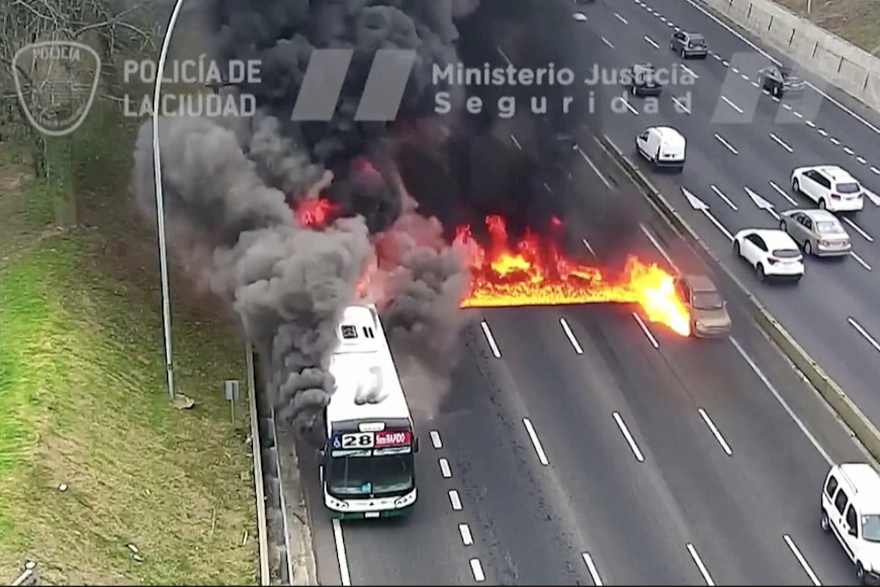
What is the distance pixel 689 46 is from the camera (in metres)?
45.0

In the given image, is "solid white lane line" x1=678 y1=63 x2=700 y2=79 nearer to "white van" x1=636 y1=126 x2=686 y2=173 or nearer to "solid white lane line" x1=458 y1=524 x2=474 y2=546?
"white van" x1=636 y1=126 x2=686 y2=173

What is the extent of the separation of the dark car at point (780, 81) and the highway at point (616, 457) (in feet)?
40.5

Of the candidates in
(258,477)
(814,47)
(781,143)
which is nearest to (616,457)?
(258,477)

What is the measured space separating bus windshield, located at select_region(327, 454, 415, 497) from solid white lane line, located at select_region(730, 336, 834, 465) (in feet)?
27.4

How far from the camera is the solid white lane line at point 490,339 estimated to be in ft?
89.1

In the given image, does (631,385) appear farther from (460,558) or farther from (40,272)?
(40,272)

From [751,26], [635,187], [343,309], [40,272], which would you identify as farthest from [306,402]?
[751,26]

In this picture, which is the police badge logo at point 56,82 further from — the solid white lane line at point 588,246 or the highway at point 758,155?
the highway at point 758,155

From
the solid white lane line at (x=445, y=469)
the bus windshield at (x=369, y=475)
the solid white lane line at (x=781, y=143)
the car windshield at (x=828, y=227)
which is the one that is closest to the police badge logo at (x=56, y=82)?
the bus windshield at (x=369, y=475)

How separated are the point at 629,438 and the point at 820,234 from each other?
1067 centimetres

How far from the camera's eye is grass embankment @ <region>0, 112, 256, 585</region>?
68.3 feet

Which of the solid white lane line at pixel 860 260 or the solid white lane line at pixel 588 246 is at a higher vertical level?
the solid white lane line at pixel 588 246

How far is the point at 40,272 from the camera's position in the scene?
27.7m

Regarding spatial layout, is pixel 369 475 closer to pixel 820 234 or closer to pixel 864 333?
pixel 864 333
